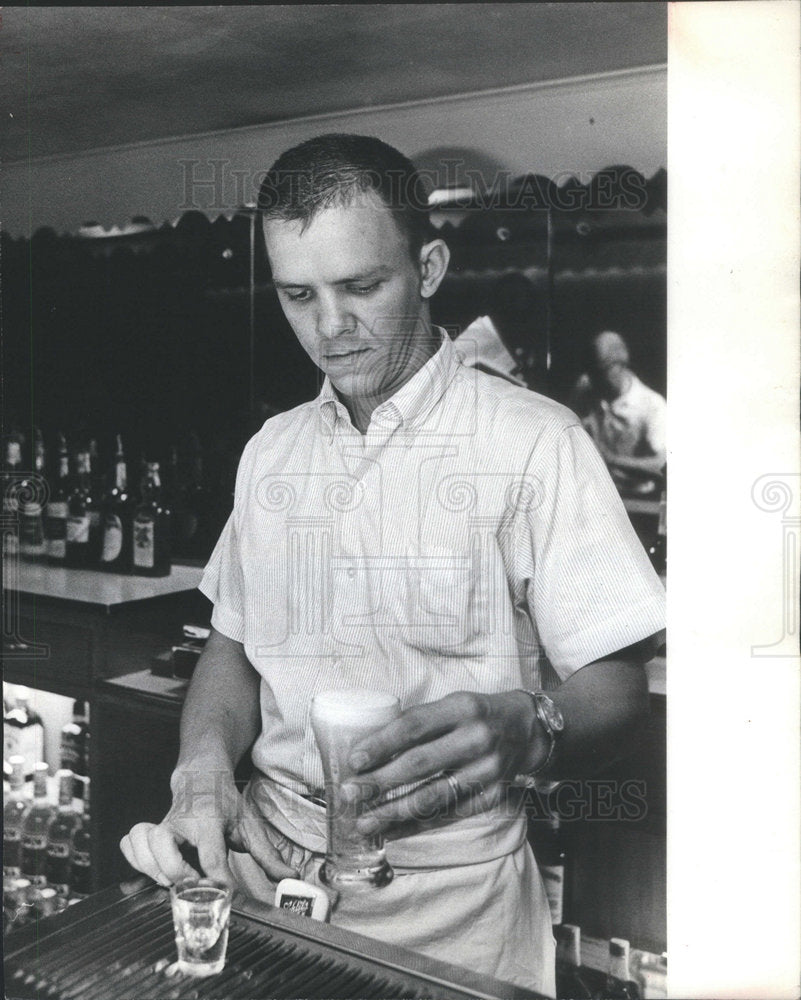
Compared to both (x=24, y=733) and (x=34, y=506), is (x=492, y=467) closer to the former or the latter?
(x=34, y=506)

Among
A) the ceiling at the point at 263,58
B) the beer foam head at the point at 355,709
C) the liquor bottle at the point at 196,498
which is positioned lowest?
the beer foam head at the point at 355,709

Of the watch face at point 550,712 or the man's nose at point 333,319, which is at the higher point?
the man's nose at point 333,319

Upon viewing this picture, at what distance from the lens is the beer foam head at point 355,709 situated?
125 cm

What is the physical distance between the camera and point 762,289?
1.37 meters

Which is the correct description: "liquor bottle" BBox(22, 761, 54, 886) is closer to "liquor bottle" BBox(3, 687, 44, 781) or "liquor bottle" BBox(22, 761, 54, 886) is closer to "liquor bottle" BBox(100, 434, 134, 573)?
"liquor bottle" BBox(3, 687, 44, 781)

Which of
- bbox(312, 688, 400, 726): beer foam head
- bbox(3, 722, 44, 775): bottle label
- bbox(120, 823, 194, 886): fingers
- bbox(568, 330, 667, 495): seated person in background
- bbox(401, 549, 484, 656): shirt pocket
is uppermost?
bbox(568, 330, 667, 495): seated person in background

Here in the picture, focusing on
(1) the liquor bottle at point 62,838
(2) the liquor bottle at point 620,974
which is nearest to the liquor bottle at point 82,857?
(1) the liquor bottle at point 62,838

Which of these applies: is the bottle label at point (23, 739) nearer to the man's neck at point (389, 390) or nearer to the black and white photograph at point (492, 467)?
the black and white photograph at point (492, 467)

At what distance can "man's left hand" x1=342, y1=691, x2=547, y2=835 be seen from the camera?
1324mm

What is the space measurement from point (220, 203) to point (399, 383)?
1.33ft

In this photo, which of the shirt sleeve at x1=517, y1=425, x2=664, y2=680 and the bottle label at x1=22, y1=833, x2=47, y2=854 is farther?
the bottle label at x1=22, y1=833, x2=47, y2=854

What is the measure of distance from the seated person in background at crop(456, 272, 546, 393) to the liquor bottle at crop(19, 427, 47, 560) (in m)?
0.71

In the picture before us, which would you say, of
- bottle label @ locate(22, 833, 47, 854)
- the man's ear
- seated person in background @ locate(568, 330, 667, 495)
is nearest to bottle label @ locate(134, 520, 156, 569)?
bottle label @ locate(22, 833, 47, 854)

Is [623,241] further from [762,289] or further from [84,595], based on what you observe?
[84,595]
